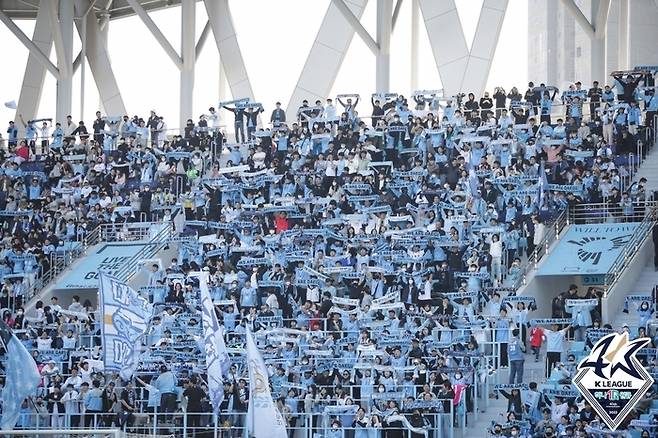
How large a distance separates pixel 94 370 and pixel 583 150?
12795 millimetres

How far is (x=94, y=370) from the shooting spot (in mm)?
35719

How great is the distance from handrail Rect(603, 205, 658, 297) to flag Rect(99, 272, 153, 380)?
10.9m

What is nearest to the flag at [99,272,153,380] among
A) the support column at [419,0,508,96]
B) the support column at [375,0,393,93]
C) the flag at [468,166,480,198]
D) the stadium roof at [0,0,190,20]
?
the flag at [468,166,480,198]

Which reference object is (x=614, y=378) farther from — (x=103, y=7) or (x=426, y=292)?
(x=103, y=7)

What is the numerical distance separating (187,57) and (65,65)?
4581 millimetres

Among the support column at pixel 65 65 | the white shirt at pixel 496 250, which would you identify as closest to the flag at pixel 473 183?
the white shirt at pixel 496 250

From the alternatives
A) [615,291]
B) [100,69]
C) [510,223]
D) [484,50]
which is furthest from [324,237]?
[100,69]

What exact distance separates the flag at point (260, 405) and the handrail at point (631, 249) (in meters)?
9.29

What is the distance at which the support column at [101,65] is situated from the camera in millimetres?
57469

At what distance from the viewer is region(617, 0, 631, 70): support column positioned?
47750 millimetres

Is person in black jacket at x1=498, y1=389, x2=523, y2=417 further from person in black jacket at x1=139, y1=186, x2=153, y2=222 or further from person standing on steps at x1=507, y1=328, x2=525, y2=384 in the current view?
person in black jacket at x1=139, y1=186, x2=153, y2=222

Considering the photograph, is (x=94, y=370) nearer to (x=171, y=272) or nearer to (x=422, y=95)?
(x=171, y=272)

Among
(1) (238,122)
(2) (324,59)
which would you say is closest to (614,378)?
(1) (238,122)

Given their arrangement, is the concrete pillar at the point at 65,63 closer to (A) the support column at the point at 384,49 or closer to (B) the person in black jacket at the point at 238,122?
(B) the person in black jacket at the point at 238,122
